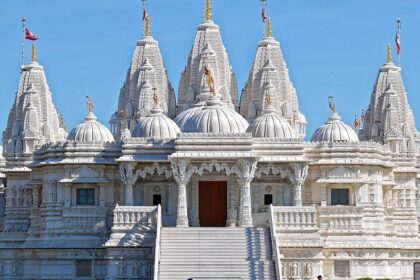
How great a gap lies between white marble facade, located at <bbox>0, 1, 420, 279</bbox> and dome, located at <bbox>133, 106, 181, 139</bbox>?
78 mm

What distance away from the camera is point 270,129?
7150cm

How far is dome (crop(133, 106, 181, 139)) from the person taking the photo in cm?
7188

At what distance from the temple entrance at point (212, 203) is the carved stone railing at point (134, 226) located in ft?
12.9

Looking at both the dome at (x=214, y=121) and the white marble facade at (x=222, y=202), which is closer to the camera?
the white marble facade at (x=222, y=202)

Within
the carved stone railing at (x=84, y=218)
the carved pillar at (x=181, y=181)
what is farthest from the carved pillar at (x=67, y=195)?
the carved pillar at (x=181, y=181)

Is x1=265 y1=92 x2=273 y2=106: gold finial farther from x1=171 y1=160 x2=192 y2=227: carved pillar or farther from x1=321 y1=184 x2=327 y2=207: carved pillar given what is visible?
x1=171 y1=160 x2=192 y2=227: carved pillar

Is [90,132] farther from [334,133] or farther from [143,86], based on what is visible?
[334,133]

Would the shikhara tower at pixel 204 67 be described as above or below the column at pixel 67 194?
above

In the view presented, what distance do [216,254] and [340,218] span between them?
9291 mm

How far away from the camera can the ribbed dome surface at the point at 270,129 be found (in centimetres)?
7131

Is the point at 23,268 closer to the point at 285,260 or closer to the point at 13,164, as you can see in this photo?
the point at 13,164

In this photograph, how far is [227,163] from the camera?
6875cm

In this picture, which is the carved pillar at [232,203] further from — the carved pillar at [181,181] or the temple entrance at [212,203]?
the carved pillar at [181,181]

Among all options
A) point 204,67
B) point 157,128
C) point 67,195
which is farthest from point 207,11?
point 67,195
